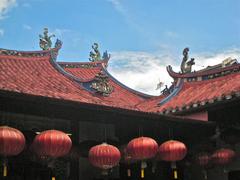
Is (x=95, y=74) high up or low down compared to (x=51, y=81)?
up

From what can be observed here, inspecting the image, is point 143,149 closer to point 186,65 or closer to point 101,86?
point 101,86

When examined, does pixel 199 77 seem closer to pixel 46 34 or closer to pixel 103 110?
pixel 46 34

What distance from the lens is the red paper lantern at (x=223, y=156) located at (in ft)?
31.5

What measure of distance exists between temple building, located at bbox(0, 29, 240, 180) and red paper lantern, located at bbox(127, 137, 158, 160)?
Answer: 0.02m

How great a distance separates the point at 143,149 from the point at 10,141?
8.70 feet

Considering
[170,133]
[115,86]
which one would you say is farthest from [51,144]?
[115,86]

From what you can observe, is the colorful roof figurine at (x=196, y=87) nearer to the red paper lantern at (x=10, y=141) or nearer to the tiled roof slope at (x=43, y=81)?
the tiled roof slope at (x=43, y=81)

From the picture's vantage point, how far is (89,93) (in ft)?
39.9

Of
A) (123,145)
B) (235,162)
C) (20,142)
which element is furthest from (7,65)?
(235,162)

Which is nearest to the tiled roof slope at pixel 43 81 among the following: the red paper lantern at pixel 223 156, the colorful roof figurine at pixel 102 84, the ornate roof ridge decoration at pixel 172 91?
the colorful roof figurine at pixel 102 84

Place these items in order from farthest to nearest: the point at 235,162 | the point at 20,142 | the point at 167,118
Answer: the point at 235,162, the point at 167,118, the point at 20,142

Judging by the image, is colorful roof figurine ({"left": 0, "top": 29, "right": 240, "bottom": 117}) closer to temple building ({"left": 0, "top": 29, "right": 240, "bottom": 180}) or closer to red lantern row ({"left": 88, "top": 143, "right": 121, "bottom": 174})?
temple building ({"left": 0, "top": 29, "right": 240, "bottom": 180})

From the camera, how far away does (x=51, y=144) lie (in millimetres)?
7355

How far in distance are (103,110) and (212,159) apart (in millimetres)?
3194
